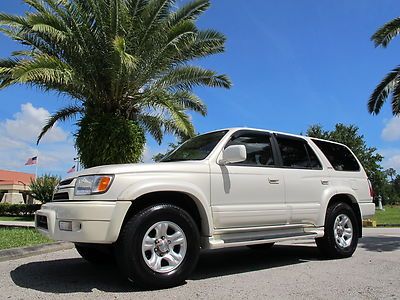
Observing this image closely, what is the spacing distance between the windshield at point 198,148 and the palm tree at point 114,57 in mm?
7023

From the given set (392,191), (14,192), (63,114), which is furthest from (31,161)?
(392,191)

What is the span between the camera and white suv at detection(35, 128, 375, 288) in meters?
5.08

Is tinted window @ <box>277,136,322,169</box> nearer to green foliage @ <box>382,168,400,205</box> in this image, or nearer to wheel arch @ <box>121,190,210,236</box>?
wheel arch @ <box>121,190,210,236</box>

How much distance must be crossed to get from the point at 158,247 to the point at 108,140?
10.7 metres

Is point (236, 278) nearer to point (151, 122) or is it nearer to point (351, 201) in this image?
point (351, 201)

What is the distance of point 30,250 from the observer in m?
8.02

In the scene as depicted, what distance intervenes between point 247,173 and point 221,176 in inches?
18.5

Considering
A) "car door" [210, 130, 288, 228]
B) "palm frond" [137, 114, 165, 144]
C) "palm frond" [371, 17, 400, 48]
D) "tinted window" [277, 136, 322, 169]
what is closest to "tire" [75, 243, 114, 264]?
"car door" [210, 130, 288, 228]

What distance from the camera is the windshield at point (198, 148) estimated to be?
632 cm

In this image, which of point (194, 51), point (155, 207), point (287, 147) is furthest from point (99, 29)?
point (155, 207)

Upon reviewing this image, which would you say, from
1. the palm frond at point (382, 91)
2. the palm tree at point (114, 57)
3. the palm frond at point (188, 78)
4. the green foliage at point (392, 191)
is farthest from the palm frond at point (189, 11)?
the green foliage at point (392, 191)

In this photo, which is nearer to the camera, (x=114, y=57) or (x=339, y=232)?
(x=339, y=232)

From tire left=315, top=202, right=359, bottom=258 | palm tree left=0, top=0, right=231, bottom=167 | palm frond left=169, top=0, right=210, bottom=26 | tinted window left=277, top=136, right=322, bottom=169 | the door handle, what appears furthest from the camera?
palm frond left=169, top=0, right=210, bottom=26

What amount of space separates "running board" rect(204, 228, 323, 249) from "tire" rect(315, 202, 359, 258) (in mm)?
299
